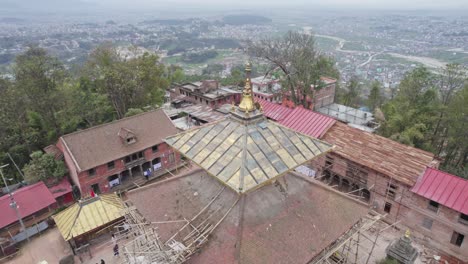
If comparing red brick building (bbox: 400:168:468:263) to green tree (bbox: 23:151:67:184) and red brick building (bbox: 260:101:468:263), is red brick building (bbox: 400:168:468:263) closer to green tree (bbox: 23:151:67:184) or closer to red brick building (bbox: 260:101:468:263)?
red brick building (bbox: 260:101:468:263)

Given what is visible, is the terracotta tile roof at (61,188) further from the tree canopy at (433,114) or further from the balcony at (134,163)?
the tree canopy at (433,114)

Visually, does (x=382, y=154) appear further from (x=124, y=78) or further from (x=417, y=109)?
(x=124, y=78)

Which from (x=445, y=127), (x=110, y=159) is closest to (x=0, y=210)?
(x=110, y=159)

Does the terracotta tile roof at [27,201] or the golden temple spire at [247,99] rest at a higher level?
the golden temple spire at [247,99]

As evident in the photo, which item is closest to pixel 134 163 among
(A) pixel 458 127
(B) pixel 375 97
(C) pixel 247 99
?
(C) pixel 247 99

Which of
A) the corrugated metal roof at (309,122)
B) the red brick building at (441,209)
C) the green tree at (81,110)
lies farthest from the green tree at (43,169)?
the red brick building at (441,209)

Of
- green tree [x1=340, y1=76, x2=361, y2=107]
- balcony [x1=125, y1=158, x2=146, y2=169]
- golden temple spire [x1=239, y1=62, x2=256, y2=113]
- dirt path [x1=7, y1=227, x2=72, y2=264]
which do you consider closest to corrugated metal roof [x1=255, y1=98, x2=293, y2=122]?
balcony [x1=125, y1=158, x2=146, y2=169]
